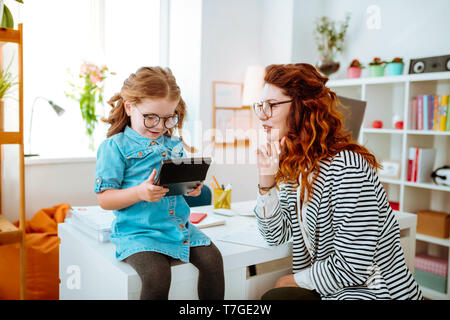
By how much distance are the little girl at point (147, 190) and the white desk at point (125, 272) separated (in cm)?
4

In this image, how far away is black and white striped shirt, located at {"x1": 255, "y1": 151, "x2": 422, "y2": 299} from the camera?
3.68ft

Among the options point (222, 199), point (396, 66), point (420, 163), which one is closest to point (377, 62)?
point (396, 66)

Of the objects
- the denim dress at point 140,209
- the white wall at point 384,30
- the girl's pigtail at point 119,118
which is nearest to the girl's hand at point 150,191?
the denim dress at point 140,209

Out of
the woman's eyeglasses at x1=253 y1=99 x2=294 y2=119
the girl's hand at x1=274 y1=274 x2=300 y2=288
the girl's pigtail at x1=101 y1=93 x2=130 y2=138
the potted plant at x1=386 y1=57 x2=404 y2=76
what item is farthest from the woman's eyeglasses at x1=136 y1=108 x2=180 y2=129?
the potted plant at x1=386 y1=57 x2=404 y2=76

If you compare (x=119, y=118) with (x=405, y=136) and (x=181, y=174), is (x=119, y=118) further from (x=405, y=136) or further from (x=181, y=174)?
(x=405, y=136)

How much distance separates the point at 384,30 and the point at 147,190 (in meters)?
2.97

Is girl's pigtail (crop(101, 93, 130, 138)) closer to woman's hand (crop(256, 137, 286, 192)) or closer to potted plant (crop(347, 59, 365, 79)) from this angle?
woman's hand (crop(256, 137, 286, 192))

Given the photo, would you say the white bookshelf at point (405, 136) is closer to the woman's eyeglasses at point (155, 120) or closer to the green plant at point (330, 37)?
the green plant at point (330, 37)

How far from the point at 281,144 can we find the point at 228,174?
2388 millimetres

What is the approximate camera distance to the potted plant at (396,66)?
2994 mm

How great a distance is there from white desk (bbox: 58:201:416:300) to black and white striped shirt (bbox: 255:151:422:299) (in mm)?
184

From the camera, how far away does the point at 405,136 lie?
2871mm

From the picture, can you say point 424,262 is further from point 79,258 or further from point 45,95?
point 45,95
